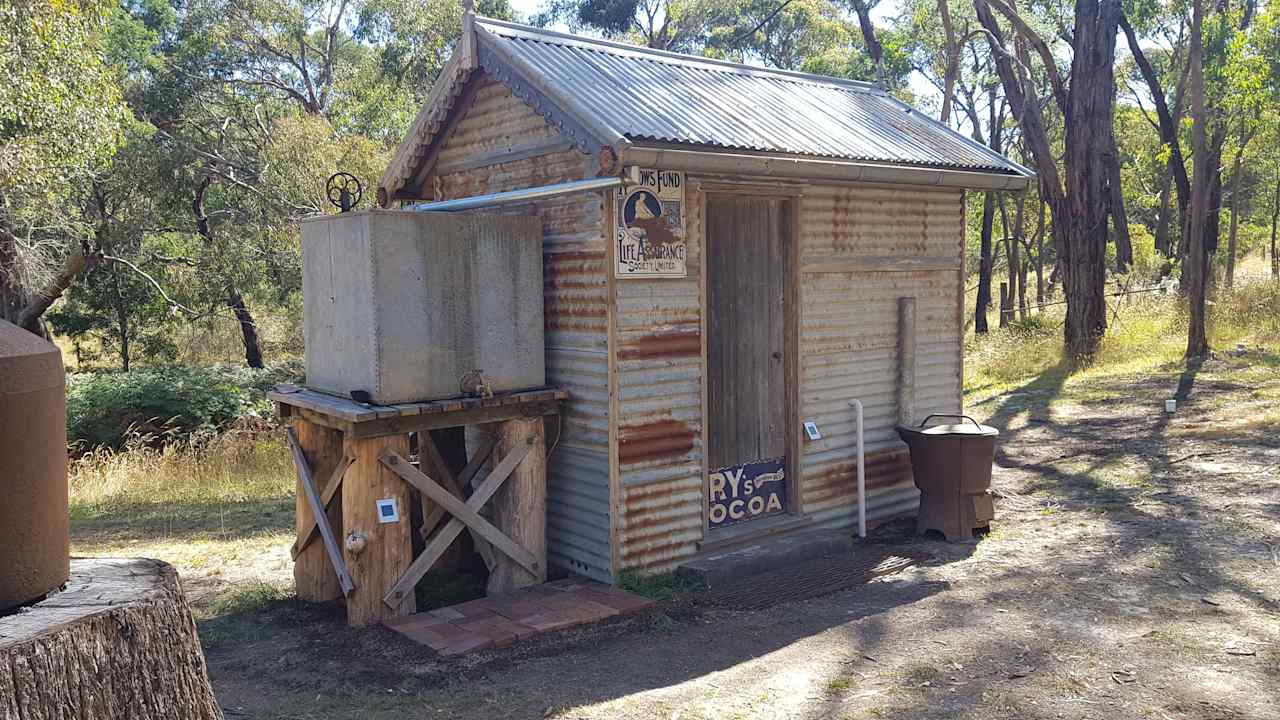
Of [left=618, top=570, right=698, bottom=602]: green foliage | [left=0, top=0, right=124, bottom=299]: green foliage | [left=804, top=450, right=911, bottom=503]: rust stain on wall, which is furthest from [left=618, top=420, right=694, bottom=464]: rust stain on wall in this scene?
[left=0, top=0, right=124, bottom=299]: green foliage

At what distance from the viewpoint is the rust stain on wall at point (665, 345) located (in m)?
7.38

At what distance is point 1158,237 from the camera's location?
37.4 metres

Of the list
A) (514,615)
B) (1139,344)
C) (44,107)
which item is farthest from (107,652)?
(1139,344)

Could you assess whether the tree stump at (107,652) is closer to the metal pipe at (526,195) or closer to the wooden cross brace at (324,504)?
the wooden cross brace at (324,504)

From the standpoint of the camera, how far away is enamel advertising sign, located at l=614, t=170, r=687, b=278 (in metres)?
7.27

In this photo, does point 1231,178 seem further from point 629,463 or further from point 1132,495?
point 629,463

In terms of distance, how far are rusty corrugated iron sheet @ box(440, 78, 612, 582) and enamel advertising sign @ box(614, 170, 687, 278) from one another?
0.16 meters

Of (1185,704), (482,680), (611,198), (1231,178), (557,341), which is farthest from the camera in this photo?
(1231,178)

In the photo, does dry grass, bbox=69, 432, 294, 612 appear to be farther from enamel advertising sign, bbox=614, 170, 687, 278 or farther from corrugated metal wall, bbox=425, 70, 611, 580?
enamel advertising sign, bbox=614, 170, 687, 278

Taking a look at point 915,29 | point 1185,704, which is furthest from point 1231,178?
point 1185,704

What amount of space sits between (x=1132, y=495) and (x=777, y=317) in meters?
3.95

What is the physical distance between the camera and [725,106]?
8.33m

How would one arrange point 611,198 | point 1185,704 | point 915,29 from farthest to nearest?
point 915,29, point 611,198, point 1185,704

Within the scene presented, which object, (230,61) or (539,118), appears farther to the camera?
(230,61)
